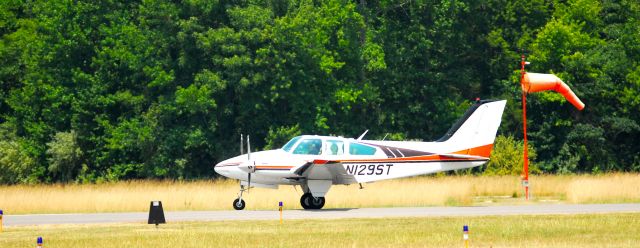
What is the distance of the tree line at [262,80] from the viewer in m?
52.4

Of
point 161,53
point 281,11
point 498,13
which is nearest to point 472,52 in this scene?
point 498,13

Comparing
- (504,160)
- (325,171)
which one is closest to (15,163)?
(504,160)

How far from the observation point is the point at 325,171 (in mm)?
31891

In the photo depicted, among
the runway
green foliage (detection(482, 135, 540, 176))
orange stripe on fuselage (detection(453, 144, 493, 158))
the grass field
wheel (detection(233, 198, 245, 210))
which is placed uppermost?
green foliage (detection(482, 135, 540, 176))

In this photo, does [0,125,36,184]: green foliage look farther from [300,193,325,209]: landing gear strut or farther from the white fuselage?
[300,193,325,209]: landing gear strut

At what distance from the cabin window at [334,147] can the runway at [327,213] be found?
5.44ft

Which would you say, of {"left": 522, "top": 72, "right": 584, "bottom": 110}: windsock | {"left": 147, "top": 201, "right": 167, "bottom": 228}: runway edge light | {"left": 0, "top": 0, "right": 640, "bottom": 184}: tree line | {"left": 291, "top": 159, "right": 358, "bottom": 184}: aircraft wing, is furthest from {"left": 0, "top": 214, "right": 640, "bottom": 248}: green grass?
{"left": 0, "top": 0, "right": 640, "bottom": 184}: tree line

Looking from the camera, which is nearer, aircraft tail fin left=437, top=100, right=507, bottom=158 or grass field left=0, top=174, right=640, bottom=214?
aircraft tail fin left=437, top=100, right=507, bottom=158

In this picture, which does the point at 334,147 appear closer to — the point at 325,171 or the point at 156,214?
the point at 325,171

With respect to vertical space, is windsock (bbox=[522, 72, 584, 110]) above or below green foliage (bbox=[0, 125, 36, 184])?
above

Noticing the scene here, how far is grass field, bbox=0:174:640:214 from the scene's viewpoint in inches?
1379

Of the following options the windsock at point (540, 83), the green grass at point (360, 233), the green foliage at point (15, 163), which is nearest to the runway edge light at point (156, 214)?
the green grass at point (360, 233)

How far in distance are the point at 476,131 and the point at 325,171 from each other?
503 cm

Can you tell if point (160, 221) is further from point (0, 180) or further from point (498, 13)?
point (498, 13)
